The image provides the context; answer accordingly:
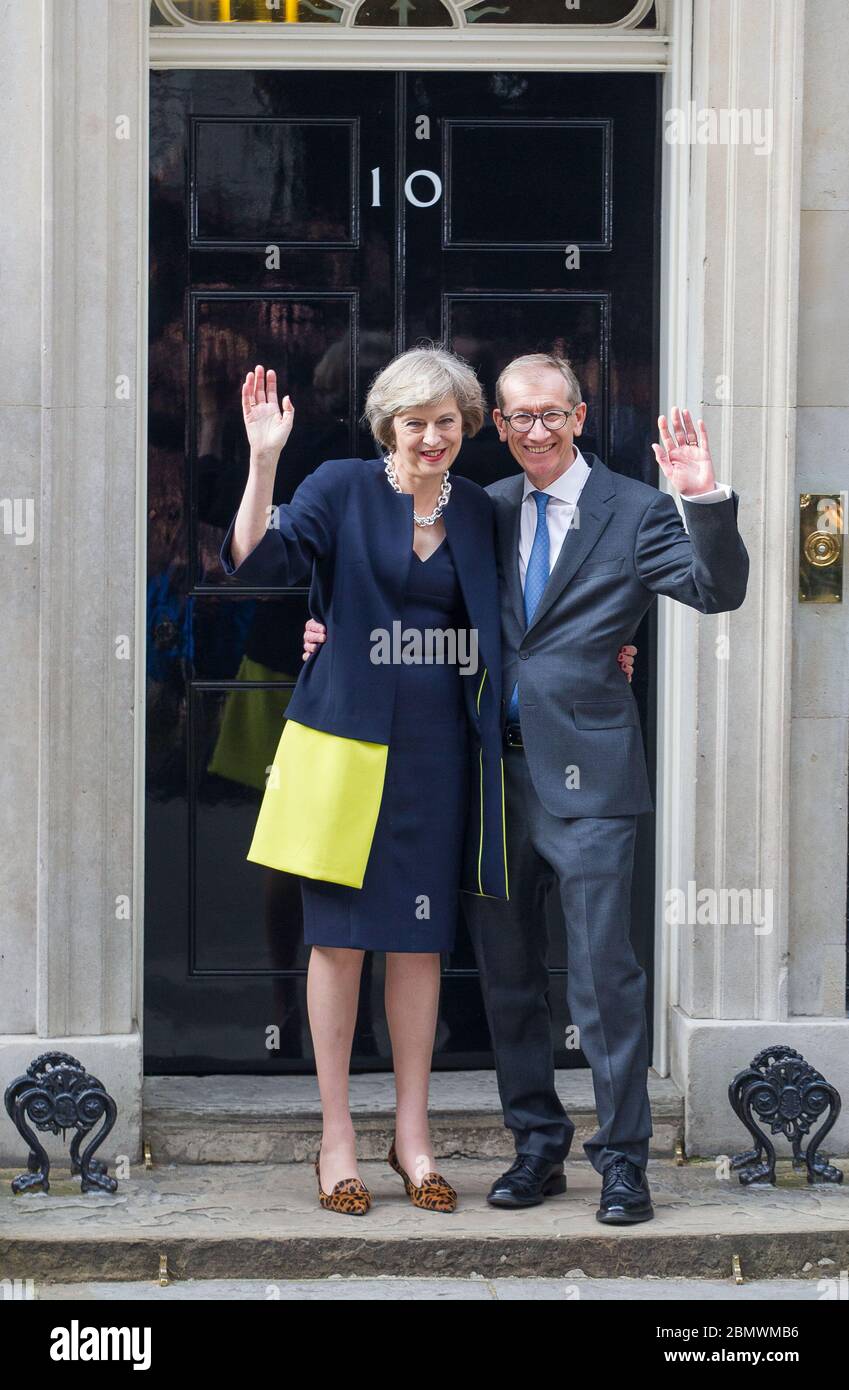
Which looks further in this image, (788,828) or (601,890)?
(788,828)

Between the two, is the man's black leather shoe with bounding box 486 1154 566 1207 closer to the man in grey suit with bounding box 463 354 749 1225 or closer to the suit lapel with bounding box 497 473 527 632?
the man in grey suit with bounding box 463 354 749 1225

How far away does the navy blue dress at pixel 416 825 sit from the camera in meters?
4.58

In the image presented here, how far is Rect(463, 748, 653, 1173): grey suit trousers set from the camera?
14.9ft

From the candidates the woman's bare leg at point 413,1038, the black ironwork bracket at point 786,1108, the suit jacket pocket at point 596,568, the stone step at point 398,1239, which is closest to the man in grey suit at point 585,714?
the suit jacket pocket at point 596,568

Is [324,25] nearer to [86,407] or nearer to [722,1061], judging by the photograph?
[86,407]

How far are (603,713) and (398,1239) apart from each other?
145cm

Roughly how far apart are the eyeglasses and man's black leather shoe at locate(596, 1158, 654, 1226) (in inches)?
75.8

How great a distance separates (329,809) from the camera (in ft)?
14.9

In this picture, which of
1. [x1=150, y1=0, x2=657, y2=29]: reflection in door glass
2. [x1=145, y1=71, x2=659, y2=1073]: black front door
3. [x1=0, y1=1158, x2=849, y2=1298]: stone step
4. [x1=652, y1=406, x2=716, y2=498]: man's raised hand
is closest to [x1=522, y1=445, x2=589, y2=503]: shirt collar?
[x1=652, y1=406, x2=716, y2=498]: man's raised hand

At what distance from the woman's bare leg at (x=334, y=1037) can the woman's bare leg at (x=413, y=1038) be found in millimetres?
113

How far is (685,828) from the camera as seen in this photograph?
17.4ft

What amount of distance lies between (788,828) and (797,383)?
1.32 m

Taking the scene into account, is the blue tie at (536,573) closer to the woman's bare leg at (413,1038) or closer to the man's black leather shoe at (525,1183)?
the woman's bare leg at (413,1038)

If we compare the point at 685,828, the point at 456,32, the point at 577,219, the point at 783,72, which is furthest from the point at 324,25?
the point at 685,828
